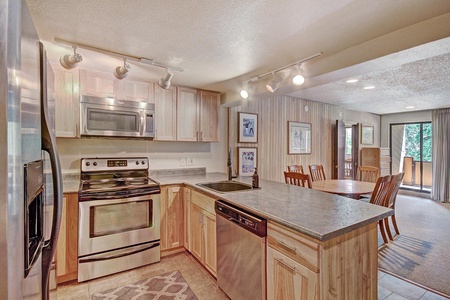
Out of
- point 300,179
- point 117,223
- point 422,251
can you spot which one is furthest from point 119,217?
point 422,251

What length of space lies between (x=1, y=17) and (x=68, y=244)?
2.28 metres

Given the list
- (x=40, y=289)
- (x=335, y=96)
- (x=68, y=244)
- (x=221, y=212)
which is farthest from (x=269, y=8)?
(x=335, y=96)

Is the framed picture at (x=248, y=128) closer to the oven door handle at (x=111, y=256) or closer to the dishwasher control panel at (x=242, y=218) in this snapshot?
the dishwasher control panel at (x=242, y=218)

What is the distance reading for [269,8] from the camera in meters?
1.44

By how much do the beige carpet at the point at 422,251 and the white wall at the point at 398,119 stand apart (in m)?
2.76

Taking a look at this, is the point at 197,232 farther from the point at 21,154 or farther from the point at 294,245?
the point at 21,154

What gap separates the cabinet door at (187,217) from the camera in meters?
2.67

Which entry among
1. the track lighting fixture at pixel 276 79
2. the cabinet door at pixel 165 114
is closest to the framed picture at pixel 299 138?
the track lighting fixture at pixel 276 79

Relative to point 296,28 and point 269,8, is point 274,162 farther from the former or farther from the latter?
point 269,8

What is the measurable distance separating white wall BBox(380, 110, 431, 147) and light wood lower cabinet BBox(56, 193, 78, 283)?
7909 millimetres

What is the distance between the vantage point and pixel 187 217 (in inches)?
107

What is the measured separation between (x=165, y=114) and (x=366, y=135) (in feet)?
19.3

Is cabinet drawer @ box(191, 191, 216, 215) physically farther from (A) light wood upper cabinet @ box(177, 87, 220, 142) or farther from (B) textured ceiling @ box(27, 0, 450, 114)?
(B) textured ceiling @ box(27, 0, 450, 114)

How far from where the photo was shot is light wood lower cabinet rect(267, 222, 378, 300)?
1162 millimetres
